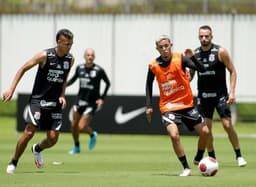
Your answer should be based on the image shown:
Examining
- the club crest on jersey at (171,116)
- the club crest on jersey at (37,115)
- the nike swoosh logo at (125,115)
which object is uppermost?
the club crest on jersey at (171,116)

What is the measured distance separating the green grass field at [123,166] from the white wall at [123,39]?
14181mm

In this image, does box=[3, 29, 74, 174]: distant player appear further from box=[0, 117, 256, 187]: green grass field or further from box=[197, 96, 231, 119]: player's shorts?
box=[197, 96, 231, 119]: player's shorts

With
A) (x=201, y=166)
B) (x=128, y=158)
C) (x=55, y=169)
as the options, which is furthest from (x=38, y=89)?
(x=128, y=158)

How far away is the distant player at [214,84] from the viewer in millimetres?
17656

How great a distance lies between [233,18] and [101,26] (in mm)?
6347

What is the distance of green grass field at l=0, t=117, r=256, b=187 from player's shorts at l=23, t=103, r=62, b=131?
2.74 feet

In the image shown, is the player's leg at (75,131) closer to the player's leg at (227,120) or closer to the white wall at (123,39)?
the player's leg at (227,120)

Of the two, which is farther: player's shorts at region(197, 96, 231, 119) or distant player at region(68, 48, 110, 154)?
distant player at region(68, 48, 110, 154)

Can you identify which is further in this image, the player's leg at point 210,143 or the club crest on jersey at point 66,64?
the player's leg at point 210,143

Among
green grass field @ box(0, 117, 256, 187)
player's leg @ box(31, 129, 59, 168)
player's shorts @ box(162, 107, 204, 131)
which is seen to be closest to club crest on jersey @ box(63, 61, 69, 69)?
player's leg @ box(31, 129, 59, 168)

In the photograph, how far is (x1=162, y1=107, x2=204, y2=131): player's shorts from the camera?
15734mm

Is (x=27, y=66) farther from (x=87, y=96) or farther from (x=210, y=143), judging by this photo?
(x=87, y=96)

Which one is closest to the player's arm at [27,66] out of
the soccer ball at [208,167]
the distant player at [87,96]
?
the soccer ball at [208,167]

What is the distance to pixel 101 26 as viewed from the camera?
44.2m
